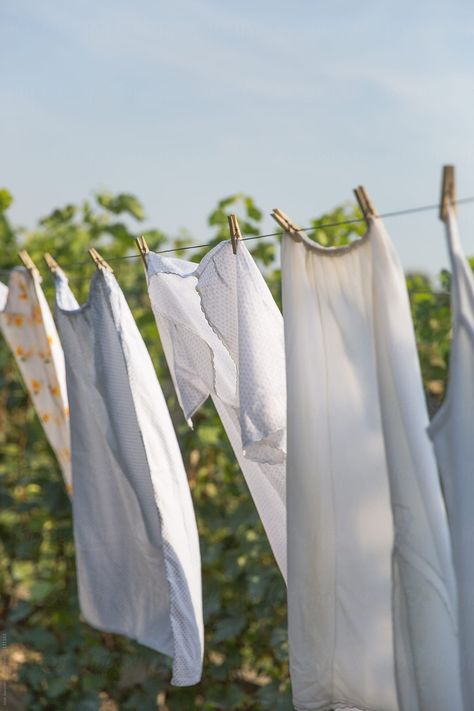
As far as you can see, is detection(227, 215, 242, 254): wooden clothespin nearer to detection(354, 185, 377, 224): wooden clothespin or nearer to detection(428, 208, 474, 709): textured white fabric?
detection(354, 185, 377, 224): wooden clothespin

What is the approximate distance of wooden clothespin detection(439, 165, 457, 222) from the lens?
1261mm

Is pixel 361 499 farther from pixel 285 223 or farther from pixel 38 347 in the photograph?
pixel 38 347

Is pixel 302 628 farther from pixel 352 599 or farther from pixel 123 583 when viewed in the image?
pixel 123 583

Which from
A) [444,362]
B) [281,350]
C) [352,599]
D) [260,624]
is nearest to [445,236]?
[281,350]

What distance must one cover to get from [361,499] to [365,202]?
1.43 ft

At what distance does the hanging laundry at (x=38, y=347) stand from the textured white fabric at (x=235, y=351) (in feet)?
1.70

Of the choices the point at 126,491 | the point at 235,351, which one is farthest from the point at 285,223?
the point at 126,491

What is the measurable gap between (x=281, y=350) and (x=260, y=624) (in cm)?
149

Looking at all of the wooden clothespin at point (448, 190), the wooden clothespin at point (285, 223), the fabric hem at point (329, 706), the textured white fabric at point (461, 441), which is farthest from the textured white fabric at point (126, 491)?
the wooden clothespin at point (448, 190)

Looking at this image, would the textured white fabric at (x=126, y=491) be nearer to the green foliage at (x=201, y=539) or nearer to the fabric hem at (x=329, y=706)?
the fabric hem at (x=329, y=706)

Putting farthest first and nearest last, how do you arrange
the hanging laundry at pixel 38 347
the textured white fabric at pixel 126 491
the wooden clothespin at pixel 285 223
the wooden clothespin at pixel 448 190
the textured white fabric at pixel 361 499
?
the hanging laundry at pixel 38 347
the textured white fabric at pixel 126 491
the wooden clothespin at pixel 285 223
the textured white fabric at pixel 361 499
the wooden clothespin at pixel 448 190

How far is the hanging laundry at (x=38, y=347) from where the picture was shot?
7.59ft

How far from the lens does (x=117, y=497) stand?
6.68 ft

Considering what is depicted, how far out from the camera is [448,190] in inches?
49.7
